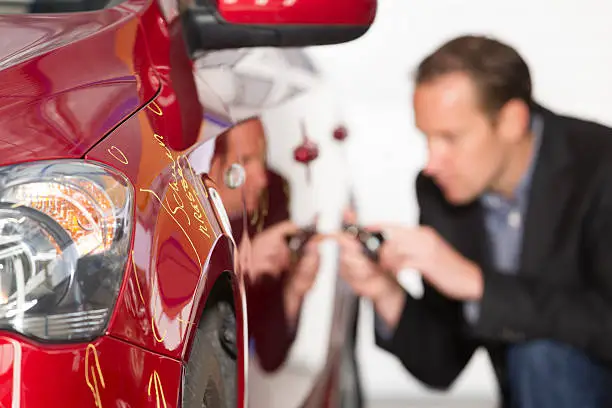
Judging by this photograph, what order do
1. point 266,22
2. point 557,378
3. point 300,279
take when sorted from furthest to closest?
point 557,378 < point 300,279 < point 266,22

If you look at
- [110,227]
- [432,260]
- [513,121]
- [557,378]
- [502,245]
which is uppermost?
[110,227]

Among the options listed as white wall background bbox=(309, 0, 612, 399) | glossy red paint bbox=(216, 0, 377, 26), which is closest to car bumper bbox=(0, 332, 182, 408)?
glossy red paint bbox=(216, 0, 377, 26)

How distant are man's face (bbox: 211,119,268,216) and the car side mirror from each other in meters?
0.13

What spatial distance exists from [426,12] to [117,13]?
2.45 metres

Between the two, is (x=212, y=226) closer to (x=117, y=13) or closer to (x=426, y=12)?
(x=117, y=13)

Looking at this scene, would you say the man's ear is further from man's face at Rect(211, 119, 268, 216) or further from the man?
man's face at Rect(211, 119, 268, 216)

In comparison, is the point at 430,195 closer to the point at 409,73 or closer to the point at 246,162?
the point at 246,162

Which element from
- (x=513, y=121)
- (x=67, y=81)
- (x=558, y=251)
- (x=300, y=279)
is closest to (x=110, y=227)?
(x=67, y=81)

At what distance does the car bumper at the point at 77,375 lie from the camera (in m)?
1.01

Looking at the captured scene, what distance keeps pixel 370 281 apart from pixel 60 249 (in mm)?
1489

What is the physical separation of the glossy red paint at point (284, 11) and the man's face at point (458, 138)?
Answer: 0.86 metres

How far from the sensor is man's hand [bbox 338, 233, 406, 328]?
2.39 metres

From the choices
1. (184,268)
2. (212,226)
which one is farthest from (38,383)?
(212,226)

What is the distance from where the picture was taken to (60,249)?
3.52ft
